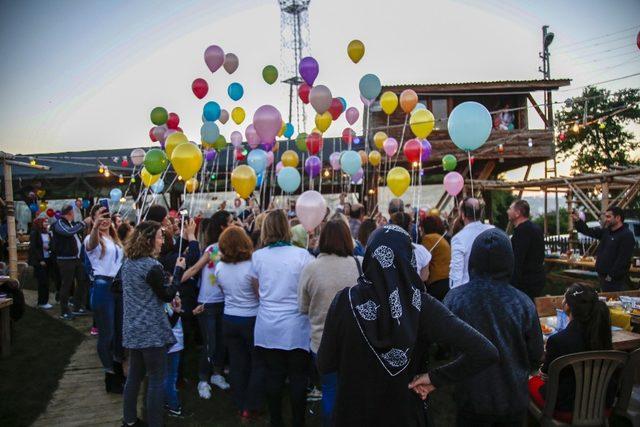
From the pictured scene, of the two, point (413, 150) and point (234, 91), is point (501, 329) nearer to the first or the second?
point (413, 150)

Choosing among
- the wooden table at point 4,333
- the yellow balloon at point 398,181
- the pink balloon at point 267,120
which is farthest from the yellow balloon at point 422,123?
the wooden table at point 4,333

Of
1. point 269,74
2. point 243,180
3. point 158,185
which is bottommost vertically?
point 243,180

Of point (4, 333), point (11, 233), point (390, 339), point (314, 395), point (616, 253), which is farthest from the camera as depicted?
point (11, 233)

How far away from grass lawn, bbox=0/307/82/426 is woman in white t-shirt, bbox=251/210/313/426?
2456 millimetres

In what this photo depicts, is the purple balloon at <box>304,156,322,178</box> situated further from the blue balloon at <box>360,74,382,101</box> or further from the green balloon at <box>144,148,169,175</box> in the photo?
the green balloon at <box>144,148,169,175</box>

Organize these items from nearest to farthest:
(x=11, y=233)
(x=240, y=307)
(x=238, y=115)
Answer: (x=240, y=307), (x=11, y=233), (x=238, y=115)

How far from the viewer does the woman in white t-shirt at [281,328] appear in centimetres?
300

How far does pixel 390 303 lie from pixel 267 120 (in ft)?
15.6

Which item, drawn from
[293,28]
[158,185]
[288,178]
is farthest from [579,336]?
[293,28]

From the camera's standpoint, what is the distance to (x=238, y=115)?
9.43 meters

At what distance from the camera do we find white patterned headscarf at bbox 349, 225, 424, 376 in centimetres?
149

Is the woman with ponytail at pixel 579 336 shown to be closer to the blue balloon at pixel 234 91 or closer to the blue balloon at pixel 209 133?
the blue balloon at pixel 209 133

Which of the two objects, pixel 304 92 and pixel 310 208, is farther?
pixel 304 92

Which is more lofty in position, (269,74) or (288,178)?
(269,74)
